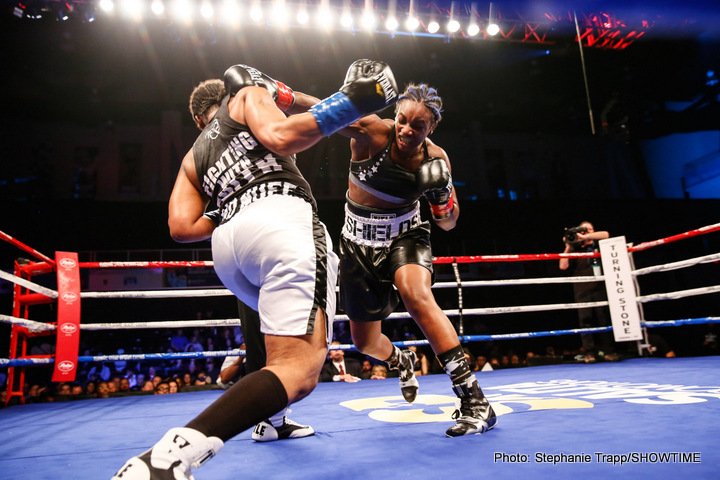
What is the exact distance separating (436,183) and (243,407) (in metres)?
1.22

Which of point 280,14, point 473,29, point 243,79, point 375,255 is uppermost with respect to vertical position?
point 280,14

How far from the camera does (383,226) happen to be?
215cm

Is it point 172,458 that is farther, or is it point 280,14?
point 280,14

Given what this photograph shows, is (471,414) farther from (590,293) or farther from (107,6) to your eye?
A: (107,6)

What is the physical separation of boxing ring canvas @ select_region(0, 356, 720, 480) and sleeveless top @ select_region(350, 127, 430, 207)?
0.92 metres

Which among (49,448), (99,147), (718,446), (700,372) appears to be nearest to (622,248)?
(700,372)

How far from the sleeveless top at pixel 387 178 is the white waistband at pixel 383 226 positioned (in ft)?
0.21

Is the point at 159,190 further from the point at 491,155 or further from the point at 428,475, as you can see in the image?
the point at 428,475

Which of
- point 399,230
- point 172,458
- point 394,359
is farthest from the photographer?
point 394,359

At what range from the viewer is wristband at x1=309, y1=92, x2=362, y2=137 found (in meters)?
1.10

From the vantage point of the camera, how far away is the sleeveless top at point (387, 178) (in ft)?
6.69

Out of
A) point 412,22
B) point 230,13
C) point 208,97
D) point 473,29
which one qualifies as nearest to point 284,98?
point 208,97

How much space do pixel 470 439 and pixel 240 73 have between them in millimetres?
1265

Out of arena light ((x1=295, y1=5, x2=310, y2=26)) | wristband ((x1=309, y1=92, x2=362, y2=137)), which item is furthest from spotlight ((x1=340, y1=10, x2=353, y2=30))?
wristband ((x1=309, y1=92, x2=362, y2=137))
